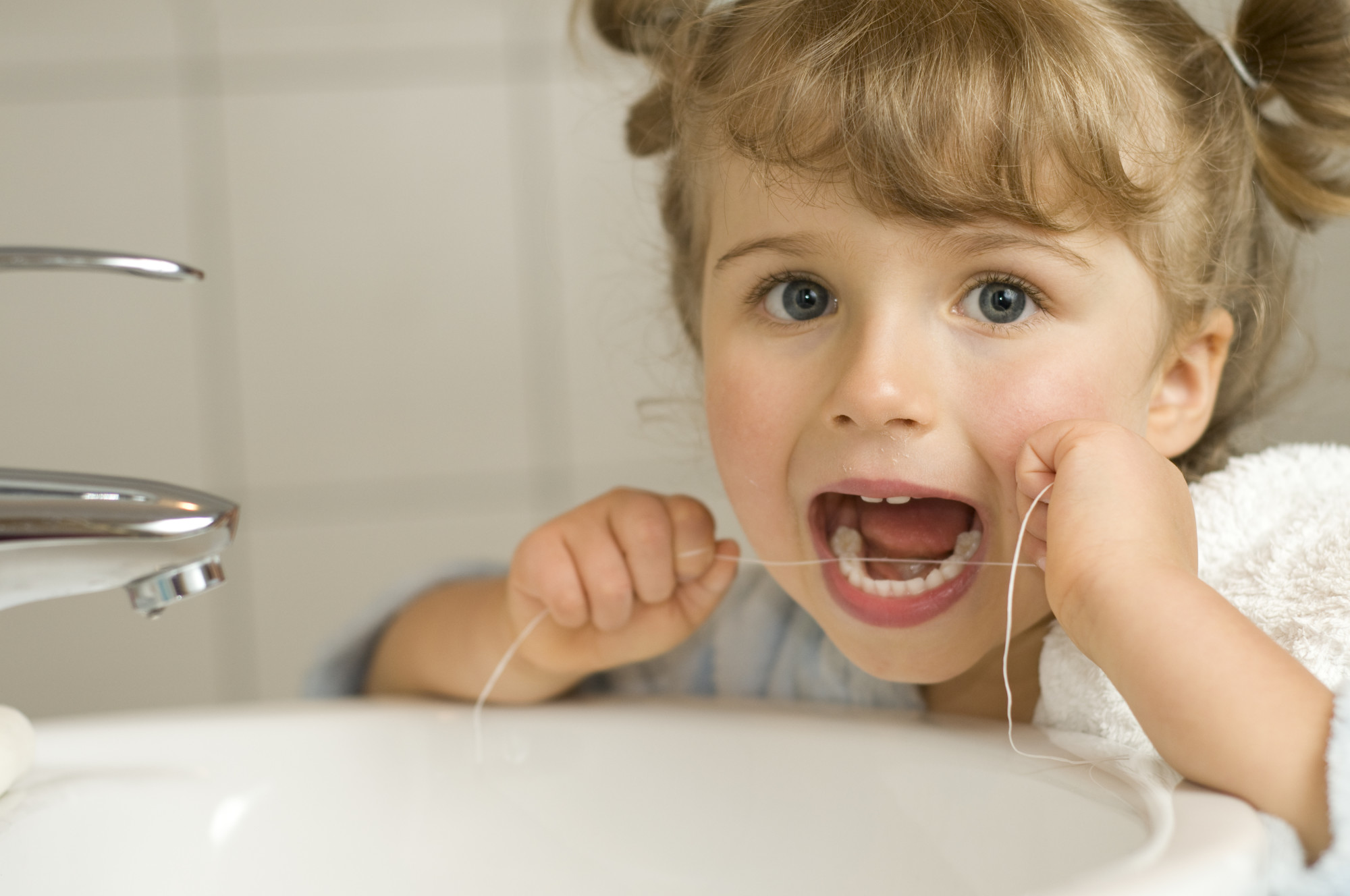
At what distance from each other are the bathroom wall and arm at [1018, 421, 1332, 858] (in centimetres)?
77

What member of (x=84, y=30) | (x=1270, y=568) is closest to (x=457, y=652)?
(x=1270, y=568)

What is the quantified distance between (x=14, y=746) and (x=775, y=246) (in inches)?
17.1

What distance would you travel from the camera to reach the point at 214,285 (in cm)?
129

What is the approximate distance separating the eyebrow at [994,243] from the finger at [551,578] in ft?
0.97

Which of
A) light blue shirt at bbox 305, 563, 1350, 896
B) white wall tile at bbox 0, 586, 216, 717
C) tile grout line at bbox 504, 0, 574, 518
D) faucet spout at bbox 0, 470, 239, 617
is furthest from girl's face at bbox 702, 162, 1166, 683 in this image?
white wall tile at bbox 0, 586, 216, 717

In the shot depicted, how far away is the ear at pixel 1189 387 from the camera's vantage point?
0.69m

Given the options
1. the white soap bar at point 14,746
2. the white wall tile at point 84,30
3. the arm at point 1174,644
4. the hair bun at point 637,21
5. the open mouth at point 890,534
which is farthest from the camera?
the white wall tile at point 84,30

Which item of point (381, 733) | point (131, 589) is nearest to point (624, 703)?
point (381, 733)

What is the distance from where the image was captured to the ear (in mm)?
694

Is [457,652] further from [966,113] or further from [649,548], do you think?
[966,113]

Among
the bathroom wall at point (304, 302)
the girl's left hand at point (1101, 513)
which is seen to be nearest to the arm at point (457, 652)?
the girl's left hand at point (1101, 513)

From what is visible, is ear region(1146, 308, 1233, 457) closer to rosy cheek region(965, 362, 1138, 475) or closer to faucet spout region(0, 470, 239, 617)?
rosy cheek region(965, 362, 1138, 475)

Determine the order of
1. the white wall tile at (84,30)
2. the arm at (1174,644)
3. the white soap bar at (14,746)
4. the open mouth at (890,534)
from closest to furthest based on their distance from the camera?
the arm at (1174,644) < the white soap bar at (14,746) < the open mouth at (890,534) < the white wall tile at (84,30)

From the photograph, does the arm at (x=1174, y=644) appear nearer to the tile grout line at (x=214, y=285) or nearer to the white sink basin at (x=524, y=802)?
the white sink basin at (x=524, y=802)
